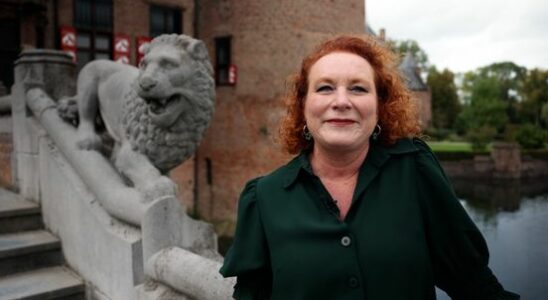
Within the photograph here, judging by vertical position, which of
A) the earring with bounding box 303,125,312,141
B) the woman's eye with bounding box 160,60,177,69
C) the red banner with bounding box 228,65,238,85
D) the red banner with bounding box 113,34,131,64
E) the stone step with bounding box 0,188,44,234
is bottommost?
the stone step with bounding box 0,188,44,234

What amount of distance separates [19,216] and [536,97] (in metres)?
47.4

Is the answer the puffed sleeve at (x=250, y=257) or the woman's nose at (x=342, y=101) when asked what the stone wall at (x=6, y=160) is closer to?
the puffed sleeve at (x=250, y=257)

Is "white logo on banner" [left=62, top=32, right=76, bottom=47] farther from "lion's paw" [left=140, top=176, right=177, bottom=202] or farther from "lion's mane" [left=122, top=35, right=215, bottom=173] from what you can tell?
"lion's paw" [left=140, top=176, right=177, bottom=202]

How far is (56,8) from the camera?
1270 centimetres

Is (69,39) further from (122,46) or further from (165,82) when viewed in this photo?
(165,82)

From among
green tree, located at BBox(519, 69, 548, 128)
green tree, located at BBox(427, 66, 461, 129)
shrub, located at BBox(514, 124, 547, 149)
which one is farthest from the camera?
green tree, located at BBox(427, 66, 461, 129)

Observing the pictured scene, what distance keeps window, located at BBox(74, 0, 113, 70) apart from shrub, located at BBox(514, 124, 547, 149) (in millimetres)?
30980

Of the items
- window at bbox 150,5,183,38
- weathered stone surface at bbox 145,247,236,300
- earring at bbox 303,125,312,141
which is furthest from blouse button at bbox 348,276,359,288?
window at bbox 150,5,183,38

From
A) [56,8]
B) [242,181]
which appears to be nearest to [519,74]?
[242,181]

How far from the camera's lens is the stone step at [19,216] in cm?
367

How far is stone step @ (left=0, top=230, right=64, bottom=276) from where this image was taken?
3303 mm

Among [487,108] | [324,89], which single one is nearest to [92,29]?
[324,89]

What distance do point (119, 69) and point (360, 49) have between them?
103 inches

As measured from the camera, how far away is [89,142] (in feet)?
11.5
